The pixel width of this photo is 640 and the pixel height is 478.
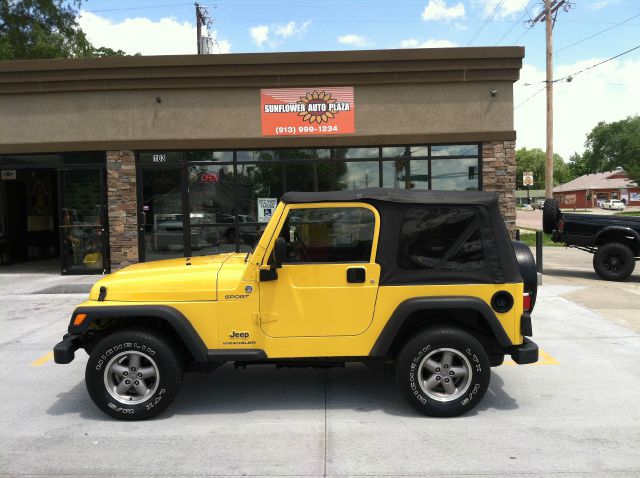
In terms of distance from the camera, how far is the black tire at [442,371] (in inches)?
163

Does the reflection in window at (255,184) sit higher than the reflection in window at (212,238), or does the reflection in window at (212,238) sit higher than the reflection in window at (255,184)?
the reflection in window at (255,184)

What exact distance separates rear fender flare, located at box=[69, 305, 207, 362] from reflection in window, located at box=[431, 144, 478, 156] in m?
9.54

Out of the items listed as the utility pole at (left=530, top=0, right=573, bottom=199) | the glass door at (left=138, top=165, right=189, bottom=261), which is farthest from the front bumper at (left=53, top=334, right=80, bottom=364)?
the utility pole at (left=530, top=0, right=573, bottom=199)

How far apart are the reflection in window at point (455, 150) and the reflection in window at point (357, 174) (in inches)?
57.4

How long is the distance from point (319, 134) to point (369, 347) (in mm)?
8848

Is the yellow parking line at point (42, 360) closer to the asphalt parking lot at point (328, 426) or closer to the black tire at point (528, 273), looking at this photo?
the asphalt parking lot at point (328, 426)

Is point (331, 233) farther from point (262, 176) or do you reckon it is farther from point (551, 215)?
point (551, 215)

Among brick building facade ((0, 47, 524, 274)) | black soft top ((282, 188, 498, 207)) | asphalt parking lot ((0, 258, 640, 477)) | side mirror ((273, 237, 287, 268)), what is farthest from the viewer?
brick building facade ((0, 47, 524, 274))

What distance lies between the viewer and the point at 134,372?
422 centimetres

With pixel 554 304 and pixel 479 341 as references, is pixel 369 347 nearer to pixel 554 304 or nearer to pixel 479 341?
pixel 479 341

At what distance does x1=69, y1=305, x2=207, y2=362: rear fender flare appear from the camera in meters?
4.13

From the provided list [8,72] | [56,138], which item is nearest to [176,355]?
[56,138]

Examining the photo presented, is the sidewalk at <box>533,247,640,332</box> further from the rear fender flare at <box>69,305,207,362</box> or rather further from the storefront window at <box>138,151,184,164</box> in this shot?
the storefront window at <box>138,151,184,164</box>

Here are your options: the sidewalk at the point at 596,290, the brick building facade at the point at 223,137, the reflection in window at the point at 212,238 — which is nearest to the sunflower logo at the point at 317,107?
the brick building facade at the point at 223,137
